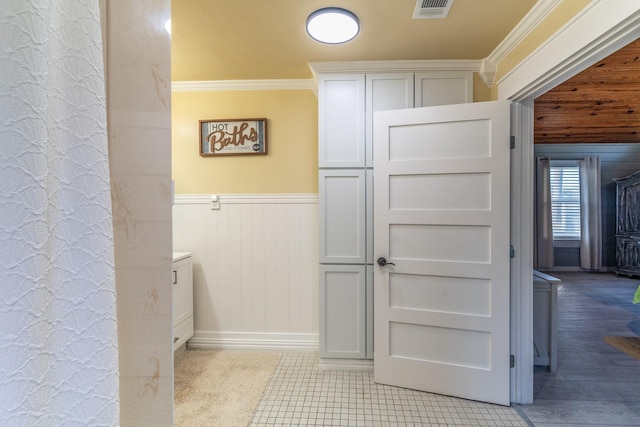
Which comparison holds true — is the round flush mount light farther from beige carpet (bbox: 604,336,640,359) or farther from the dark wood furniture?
the dark wood furniture

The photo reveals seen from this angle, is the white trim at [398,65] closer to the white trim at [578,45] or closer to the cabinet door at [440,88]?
the cabinet door at [440,88]

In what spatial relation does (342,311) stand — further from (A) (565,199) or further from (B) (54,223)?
(A) (565,199)

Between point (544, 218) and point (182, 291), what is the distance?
21.3 feet

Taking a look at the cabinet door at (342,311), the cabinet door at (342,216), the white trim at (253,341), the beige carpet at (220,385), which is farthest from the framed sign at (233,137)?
the beige carpet at (220,385)

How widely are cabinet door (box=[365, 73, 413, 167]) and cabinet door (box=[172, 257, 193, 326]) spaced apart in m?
1.68

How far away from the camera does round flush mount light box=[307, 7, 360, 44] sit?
1658mm

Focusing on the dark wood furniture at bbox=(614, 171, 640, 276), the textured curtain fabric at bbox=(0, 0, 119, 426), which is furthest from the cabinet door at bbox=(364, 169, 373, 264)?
the dark wood furniture at bbox=(614, 171, 640, 276)

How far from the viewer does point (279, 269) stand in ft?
8.59

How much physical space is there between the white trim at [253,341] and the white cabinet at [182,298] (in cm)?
13

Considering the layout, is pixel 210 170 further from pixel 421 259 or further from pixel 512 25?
pixel 512 25

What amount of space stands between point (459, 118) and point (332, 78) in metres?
0.97

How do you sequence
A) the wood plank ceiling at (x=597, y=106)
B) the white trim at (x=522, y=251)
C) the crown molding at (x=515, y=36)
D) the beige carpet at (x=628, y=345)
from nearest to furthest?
the beige carpet at (x=628, y=345) < the crown molding at (x=515, y=36) < the white trim at (x=522, y=251) < the wood plank ceiling at (x=597, y=106)

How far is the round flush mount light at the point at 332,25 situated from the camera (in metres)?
1.66

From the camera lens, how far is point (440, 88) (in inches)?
87.7
